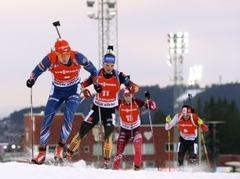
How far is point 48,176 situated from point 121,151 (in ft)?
17.8

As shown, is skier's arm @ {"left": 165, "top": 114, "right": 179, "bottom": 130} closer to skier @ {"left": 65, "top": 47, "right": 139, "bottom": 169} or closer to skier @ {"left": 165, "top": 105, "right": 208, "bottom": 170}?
skier @ {"left": 165, "top": 105, "right": 208, "bottom": 170}

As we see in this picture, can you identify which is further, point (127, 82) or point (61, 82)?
point (127, 82)

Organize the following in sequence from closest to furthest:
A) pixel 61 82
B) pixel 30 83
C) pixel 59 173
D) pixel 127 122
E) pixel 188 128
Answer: pixel 59 173 → pixel 30 83 → pixel 61 82 → pixel 127 122 → pixel 188 128

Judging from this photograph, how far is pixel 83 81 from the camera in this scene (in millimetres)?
12727

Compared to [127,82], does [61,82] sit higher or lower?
lower

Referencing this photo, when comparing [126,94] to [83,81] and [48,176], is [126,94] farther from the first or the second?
[48,176]

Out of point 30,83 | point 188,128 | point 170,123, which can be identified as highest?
point 30,83

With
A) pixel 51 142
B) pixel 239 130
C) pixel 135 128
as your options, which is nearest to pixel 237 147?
pixel 239 130

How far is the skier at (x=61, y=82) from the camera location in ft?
36.7

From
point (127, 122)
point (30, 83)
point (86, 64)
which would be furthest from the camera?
point (127, 122)

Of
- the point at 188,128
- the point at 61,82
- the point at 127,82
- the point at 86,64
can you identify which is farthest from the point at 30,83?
the point at 188,128

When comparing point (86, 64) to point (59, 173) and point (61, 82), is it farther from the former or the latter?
point (59, 173)

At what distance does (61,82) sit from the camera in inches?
447

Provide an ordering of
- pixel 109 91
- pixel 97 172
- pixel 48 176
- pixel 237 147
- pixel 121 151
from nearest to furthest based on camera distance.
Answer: pixel 48 176
pixel 97 172
pixel 109 91
pixel 121 151
pixel 237 147
